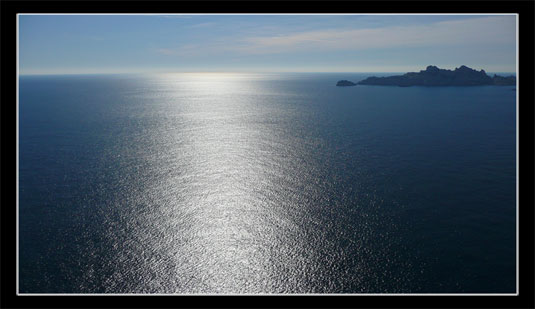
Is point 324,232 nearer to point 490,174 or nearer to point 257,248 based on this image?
point 257,248

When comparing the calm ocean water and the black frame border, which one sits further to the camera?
the calm ocean water

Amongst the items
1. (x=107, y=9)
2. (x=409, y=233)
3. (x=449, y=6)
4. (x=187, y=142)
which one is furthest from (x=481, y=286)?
(x=187, y=142)

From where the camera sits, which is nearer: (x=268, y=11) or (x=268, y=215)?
(x=268, y=11)

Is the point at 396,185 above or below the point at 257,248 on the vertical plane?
above

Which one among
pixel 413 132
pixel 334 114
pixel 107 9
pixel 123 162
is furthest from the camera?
pixel 334 114

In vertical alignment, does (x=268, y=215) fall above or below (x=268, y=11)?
below

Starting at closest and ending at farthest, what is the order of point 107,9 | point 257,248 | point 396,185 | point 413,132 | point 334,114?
point 107,9
point 257,248
point 396,185
point 413,132
point 334,114

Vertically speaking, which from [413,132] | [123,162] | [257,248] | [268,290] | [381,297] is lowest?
[268,290]

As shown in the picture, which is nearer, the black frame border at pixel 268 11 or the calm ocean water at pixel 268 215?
the black frame border at pixel 268 11
